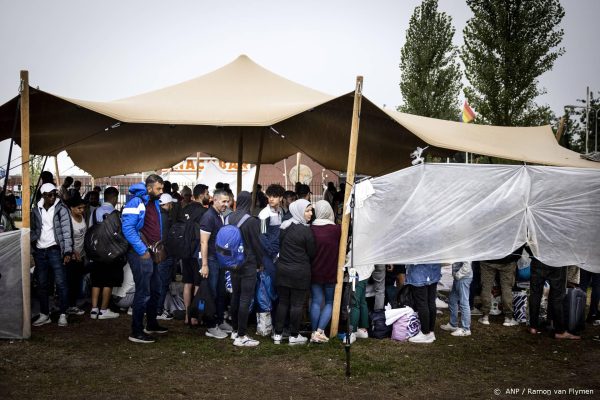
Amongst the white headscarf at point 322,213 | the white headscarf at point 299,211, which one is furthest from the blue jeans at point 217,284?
the white headscarf at point 322,213

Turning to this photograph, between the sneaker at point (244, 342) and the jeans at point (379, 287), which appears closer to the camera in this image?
the sneaker at point (244, 342)

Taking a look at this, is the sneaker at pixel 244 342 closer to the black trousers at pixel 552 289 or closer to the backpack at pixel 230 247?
the backpack at pixel 230 247

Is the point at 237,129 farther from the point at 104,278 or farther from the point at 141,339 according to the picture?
the point at 141,339

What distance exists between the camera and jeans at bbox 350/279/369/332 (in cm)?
691

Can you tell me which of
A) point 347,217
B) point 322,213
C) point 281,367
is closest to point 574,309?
point 347,217

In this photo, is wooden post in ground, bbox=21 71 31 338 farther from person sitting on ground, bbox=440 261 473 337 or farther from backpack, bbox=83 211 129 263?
person sitting on ground, bbox=440 261 473 337

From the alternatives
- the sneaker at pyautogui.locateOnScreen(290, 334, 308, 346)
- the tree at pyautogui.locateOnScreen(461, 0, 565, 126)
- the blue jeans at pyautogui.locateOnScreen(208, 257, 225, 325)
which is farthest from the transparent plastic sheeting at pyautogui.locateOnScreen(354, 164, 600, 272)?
the tree at pyautogui.locateOnScreen(461, 0, 565, 126)

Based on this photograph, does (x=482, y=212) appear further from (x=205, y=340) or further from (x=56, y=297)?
(x=56, y=297)

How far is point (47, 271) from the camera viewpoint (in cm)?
733

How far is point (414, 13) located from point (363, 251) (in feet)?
74.8

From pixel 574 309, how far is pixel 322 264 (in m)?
3.46

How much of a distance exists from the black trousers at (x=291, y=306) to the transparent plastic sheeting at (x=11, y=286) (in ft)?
10.2

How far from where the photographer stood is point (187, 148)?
1227 centimetres

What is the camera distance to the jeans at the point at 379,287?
23.9 feet
